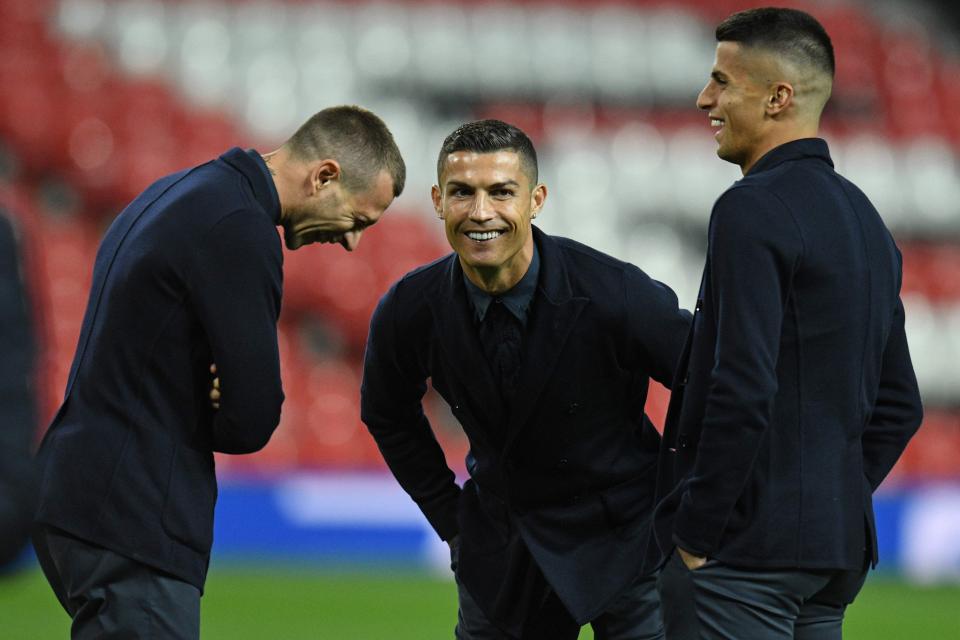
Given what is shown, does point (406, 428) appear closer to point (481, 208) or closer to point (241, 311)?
point (481, 208)

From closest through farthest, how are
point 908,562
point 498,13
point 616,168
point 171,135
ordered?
point 908,562, point 171,135, point 616,168, point 498,13

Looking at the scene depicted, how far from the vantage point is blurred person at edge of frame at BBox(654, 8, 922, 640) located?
3.00 metres

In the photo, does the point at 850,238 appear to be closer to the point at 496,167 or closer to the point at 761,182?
the point at 761,182

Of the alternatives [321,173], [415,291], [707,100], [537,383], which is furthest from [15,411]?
[415,291]

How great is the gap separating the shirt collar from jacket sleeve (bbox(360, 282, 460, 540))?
266mm

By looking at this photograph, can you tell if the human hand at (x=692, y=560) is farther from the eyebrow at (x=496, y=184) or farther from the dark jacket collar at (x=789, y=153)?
the eyebrow at (x=496, y=184)

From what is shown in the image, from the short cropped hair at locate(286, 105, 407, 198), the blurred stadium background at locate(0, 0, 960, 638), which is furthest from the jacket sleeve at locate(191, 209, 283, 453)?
the blurred stadium background at locate(0, 0, 960, 638)

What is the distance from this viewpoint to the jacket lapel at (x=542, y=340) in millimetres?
3744

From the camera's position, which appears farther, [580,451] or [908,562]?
[908,562]

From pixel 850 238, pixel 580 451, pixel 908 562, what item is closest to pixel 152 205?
pixel 580 451

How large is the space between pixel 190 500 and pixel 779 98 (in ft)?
5.59

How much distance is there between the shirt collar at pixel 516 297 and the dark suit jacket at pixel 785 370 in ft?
2.41

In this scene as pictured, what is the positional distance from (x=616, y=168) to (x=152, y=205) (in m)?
11.4

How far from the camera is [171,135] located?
12977 millimetres
